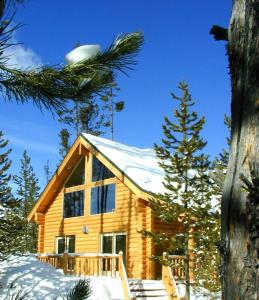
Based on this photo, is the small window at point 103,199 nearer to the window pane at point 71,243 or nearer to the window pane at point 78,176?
the window pane at point 78,176

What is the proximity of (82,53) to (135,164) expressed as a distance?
15328 millimetres

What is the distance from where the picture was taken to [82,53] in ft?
13.9

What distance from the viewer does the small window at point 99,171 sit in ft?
64.8

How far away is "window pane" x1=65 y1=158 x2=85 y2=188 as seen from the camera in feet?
70.4

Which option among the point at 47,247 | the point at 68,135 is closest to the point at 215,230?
the point at 47,247

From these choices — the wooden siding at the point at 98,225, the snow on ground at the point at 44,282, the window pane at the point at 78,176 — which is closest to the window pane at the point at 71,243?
the wooden siding at the point at 98,225

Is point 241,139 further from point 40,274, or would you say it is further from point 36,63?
point 40,274

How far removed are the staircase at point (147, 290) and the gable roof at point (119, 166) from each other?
9.70ft

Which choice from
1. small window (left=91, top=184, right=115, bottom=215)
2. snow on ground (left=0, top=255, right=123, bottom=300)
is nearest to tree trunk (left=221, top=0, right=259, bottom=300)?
snow on ground (left=0, top=255, right=123, bottom=300)

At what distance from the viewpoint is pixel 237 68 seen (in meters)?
2.16

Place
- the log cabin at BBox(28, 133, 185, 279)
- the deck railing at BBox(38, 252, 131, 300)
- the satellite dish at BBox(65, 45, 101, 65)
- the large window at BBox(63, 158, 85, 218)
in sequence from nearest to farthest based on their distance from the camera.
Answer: the satellite dish at BBox(65, 45, 101, 65), the deck railing at BBox(38, 252, 131, 300), the log cabin at BBox(28, 133, 185, 279), the large window at BBox(63, 158, 85, 218)

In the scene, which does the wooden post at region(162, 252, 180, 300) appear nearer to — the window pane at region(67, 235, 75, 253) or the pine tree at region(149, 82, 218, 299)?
the pine tree at region(149, 82, 218, 299)

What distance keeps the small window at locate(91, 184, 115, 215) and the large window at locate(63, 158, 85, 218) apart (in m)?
1.01

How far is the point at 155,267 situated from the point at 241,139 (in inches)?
614
